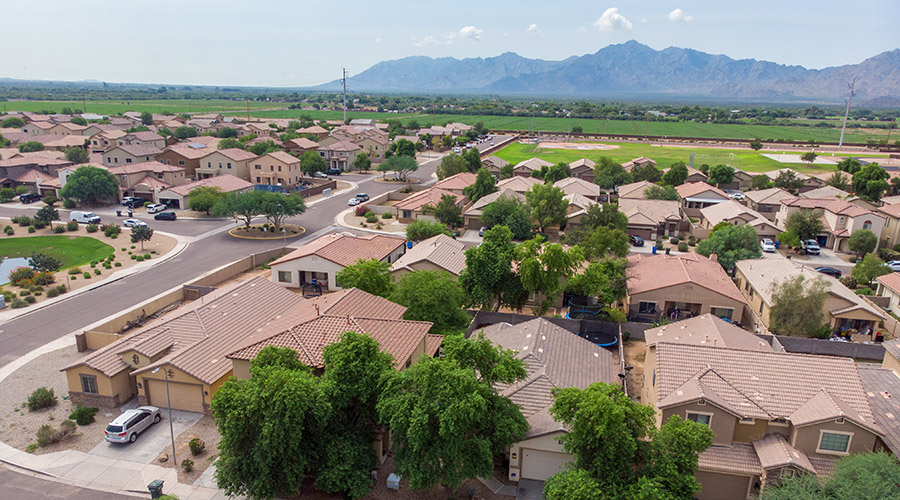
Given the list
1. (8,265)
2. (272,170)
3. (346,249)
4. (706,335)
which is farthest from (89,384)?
A: (272,170)

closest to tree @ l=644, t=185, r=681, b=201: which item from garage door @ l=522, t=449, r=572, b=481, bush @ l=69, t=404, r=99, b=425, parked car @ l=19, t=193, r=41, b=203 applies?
garage door @ l=522, t=449, r=572, b=481

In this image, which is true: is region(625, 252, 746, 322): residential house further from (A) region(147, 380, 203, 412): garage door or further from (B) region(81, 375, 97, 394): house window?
(B) region(81, 375, 97, 394): house window

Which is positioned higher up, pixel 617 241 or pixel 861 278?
pixel 617 241

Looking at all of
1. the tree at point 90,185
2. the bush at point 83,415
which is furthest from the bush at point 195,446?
the tree at point 90,185

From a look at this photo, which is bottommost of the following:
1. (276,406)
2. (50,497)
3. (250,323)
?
(50,497)

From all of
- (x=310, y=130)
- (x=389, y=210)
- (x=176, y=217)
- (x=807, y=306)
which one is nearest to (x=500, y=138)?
(x=310, y=130)

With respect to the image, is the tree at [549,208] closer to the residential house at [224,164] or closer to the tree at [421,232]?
the tree at [421,232]

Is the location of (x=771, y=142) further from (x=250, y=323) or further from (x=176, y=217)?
(x=250, y=323)
